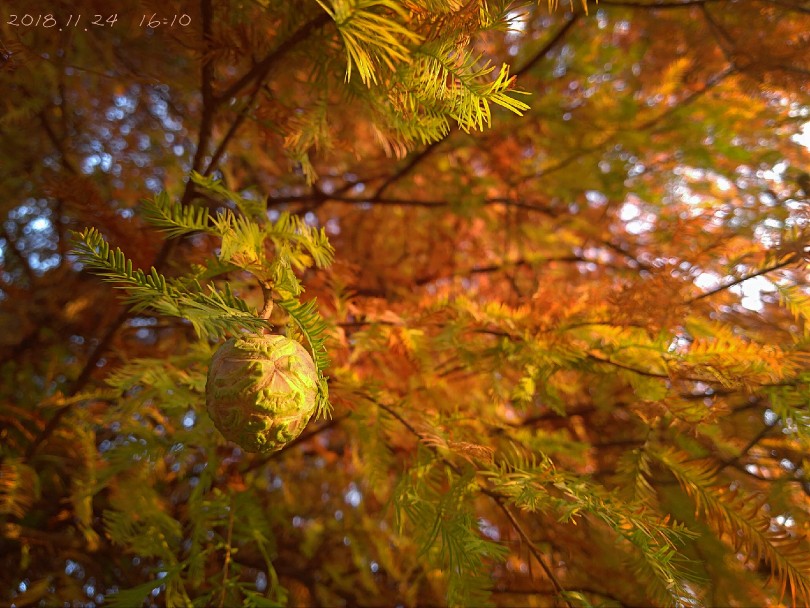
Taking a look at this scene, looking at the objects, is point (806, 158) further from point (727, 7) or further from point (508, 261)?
point (508, 261)

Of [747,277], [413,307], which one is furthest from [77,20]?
[747,277]

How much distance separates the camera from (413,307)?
3.35 feet

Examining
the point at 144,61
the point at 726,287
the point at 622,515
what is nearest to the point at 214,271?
the point at 622,515

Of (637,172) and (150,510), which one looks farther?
(637,172)

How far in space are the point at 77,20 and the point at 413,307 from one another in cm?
78

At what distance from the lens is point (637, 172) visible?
1.63m

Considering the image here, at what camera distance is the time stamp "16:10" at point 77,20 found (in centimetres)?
81

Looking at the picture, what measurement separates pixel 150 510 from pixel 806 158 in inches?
67.4

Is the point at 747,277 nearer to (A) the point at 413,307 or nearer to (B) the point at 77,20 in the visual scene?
(A) the point at 413,307

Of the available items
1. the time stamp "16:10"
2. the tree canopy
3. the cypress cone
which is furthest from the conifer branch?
the time stamp "16:10"

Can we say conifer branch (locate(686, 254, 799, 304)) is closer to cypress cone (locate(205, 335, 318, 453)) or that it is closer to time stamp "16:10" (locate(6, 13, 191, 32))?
cypress cone (locate(205, 335, 318, 453))

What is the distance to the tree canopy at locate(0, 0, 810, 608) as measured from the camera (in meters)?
0.68

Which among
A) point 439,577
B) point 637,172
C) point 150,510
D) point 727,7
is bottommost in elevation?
point 439,577

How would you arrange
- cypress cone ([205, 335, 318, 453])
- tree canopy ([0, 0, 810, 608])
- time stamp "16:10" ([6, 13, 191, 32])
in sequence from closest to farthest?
cypress cone ([205, 335, 318, 453]) < tree canopy ([0, 0, 810, 608]) < time stamp "16:10" ([6, 13, 191, 32])
